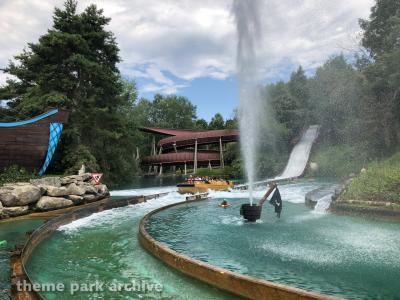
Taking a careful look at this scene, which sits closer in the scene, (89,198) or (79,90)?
(89,198)

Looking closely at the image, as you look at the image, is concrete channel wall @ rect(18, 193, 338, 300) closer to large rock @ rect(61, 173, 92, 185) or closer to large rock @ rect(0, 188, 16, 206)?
large rock @ rect(0, 188, 16, 206)

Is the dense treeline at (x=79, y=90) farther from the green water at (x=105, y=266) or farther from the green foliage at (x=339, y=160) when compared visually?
the green foliage at (x=339, y=160)

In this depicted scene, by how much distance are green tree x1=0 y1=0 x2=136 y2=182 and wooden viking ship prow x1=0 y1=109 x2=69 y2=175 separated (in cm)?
508

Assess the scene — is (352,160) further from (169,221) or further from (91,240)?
(91,240)

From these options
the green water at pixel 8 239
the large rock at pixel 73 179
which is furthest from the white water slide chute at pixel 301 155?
the green water at pixel 8 239

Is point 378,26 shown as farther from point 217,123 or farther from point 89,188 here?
point 217,123

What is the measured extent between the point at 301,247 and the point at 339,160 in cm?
3337

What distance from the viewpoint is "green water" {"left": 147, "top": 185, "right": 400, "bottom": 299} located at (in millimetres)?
7281

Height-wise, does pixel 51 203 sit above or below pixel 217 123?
below

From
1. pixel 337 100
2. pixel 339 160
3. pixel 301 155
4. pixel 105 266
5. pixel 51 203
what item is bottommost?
pixel 105 266

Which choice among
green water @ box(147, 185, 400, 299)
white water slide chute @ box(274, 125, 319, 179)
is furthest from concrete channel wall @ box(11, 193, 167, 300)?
white water slide chute @ box(274, 125, 319, 179)

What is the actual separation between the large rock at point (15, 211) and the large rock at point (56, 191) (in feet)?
6.55

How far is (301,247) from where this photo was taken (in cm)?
998

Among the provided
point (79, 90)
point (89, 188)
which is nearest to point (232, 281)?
point (89, 188)
